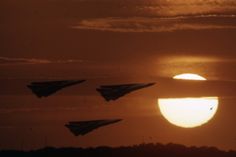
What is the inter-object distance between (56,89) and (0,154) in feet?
53.1

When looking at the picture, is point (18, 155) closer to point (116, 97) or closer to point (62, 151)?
point (62, 151)

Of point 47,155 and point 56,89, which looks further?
point 47,155

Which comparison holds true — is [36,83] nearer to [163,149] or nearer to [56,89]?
[56,89]

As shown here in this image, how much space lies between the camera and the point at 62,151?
159 meters

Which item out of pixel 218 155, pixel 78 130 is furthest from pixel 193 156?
pixel 78 130

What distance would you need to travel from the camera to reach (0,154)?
15462 cm

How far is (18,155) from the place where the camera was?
511 feet

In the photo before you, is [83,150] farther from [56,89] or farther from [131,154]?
[56,89]

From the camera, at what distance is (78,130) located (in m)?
148

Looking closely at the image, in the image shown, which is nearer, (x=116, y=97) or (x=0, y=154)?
(x=116, y=97)

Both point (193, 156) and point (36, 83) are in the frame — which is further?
point (193, 156)

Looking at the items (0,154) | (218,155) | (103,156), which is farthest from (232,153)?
(0,154)

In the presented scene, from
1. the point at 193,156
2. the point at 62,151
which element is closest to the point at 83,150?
the point at 62,151

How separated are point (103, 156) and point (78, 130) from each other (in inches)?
346
